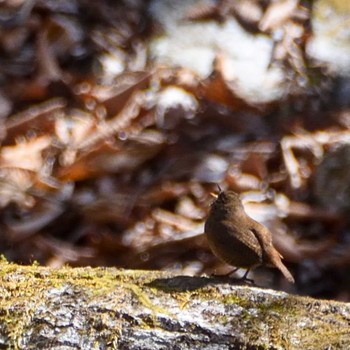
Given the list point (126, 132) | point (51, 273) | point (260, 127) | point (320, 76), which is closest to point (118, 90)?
point (126, 132)

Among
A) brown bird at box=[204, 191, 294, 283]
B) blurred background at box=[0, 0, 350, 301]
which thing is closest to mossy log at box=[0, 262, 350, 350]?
brown bird at box=[204, 191, 294, 283]

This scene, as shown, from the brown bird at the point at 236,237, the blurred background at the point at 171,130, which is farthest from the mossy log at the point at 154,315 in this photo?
the blurred background at the point at 171,130

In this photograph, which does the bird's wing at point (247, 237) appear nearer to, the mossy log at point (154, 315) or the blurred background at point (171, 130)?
the mossy log at point (154, 315)

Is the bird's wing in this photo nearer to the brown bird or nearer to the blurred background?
the brown bird

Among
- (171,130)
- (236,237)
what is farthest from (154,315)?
(171,130)

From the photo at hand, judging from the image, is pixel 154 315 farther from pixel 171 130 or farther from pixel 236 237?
pixel 171 130
